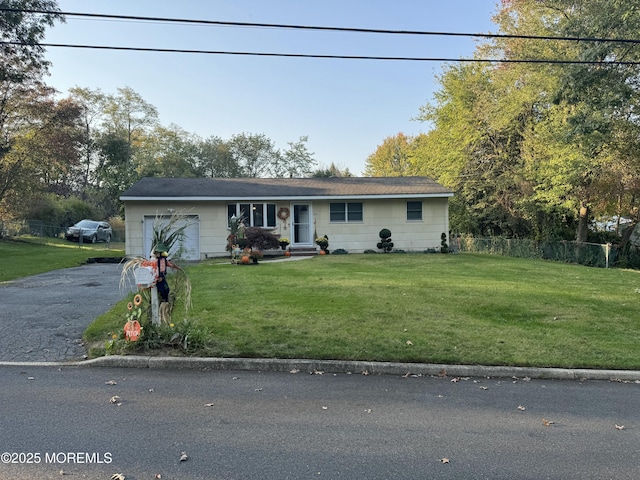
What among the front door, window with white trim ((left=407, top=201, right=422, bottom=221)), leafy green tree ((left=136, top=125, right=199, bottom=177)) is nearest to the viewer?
the front door

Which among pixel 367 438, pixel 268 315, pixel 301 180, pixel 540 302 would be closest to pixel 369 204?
pixel 301 180

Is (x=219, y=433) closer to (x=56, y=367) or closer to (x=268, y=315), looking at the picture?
(x=56, y=367)

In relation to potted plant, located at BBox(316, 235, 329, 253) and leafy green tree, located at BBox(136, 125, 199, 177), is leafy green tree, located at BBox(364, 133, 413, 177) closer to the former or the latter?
leafy green tree, located at BBox(136, 125, 199, 177)

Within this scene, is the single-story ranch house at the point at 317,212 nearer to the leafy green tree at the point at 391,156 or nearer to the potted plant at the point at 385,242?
the potted plant at the point at 385,242

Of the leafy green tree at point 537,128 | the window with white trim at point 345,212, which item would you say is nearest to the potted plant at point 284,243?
the window with white trim at point 345,212

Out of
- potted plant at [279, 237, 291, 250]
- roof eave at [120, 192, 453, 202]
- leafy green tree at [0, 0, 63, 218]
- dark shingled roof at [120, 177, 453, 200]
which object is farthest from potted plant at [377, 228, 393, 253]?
leafy green tree at [0, 0, 63, 218]

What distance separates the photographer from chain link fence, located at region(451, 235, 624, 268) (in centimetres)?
2067

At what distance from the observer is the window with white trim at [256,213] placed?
19.5 m

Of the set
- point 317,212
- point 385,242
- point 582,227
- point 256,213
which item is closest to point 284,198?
point 256,213

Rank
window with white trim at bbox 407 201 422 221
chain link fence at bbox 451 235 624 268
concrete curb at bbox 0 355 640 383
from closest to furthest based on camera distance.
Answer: concrete curb at bbox 0 355 640 383 → window with white trim at bbox 407 201 422 221 → chain link fence at bbox 451 235 624 268

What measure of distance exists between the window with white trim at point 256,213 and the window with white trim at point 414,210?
6.38 meters

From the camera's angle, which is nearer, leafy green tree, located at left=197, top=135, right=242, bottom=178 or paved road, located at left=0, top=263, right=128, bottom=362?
paved road, located at left=0, top=263, right=128, bottom=362

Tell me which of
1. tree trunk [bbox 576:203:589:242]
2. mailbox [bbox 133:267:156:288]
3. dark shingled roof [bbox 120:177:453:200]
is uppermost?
dark shingled roof [bbox 120:177:453:200]

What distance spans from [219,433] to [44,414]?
1.71m
